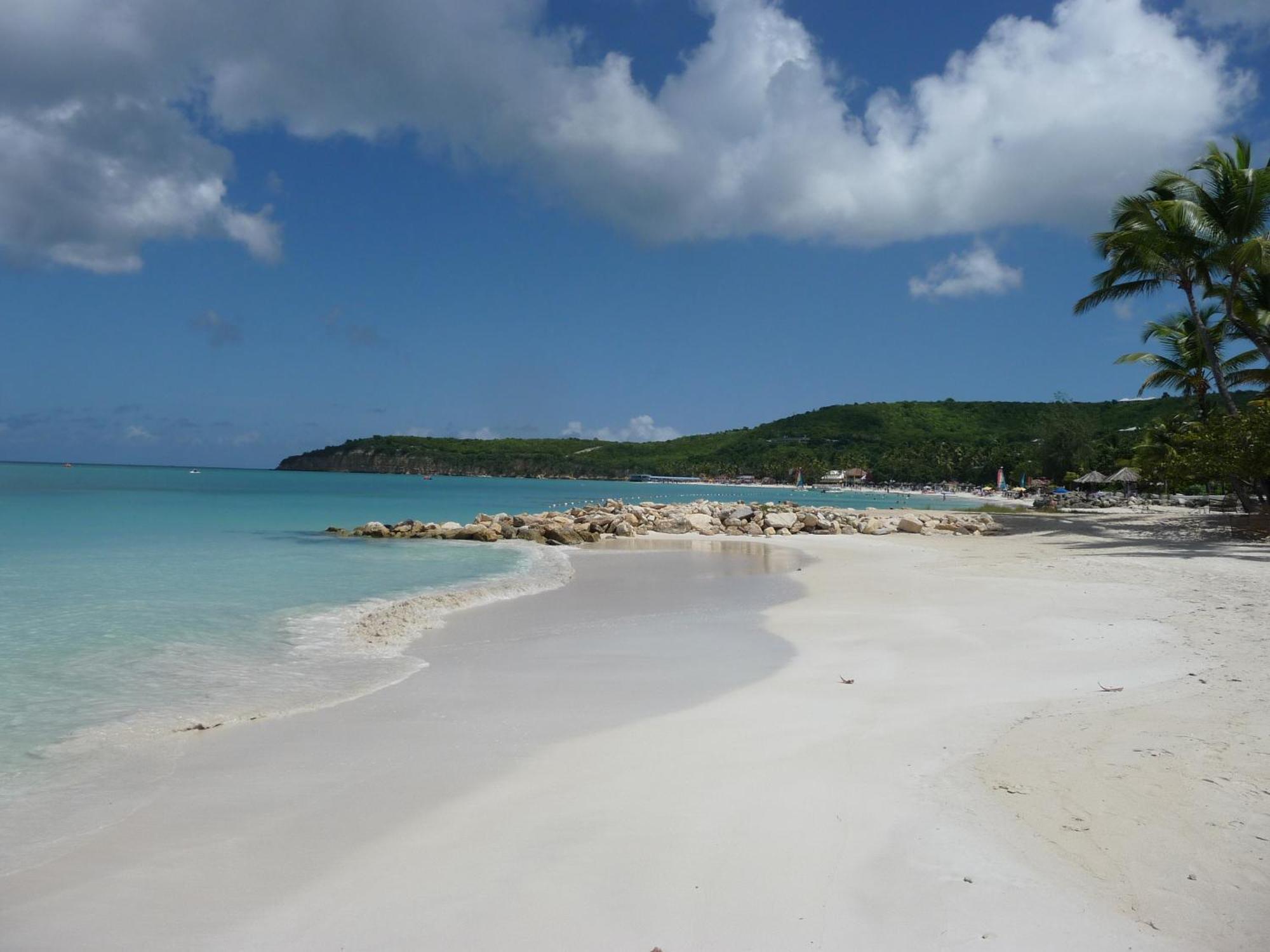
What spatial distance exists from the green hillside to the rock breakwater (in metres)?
42.6

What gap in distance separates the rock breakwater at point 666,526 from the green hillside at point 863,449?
42.6m

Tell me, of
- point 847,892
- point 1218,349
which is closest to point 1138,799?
point 847,892

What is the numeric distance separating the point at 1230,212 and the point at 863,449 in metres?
123

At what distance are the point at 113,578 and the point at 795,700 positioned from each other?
1311 centimetres

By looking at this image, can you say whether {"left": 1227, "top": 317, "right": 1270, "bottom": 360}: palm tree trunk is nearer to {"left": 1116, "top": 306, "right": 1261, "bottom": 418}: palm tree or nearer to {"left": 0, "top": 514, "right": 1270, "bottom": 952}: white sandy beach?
{"left": 1116, "top": 306, "right": 1261, "bottom": 418}: palm tree

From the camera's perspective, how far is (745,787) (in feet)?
13.8

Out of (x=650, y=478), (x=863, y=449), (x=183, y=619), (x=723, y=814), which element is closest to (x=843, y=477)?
(x=863, y=449)

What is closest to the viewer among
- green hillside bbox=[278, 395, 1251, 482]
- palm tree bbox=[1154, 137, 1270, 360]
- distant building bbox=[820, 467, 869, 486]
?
palm tree bbox=[1154, 137, 1270, 360]

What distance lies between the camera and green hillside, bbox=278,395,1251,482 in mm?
75625

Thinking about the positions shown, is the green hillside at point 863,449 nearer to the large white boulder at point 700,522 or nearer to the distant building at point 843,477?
the distant building at point 843,477

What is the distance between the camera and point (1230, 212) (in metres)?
21.0

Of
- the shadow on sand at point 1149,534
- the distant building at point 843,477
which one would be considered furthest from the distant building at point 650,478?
the shadow on sand at point 1149,534

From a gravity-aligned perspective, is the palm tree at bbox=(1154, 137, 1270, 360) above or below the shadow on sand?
above

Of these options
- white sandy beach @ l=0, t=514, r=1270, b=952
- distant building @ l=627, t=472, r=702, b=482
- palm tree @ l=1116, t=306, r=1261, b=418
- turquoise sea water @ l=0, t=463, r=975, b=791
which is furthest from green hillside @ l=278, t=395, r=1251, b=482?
white sandy beach @ l=0, t=514, r=1270, b=952
